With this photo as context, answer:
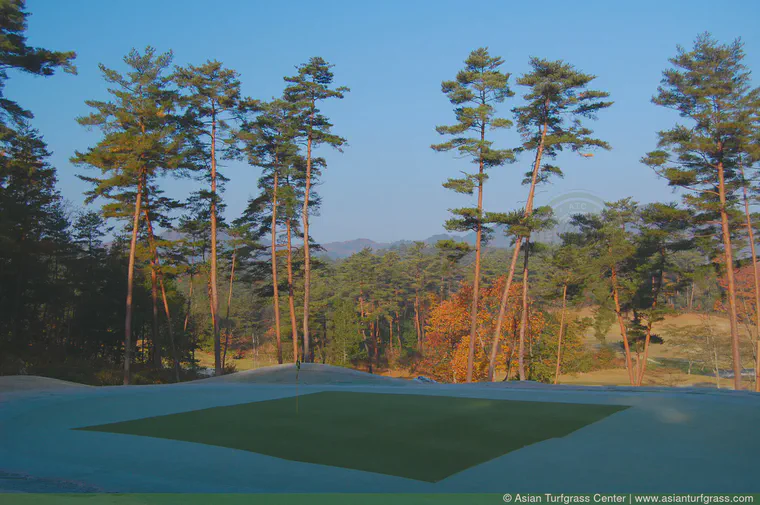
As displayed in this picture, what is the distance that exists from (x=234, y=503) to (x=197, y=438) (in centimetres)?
293

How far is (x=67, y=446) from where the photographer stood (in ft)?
20.2

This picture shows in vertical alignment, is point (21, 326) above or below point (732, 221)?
below

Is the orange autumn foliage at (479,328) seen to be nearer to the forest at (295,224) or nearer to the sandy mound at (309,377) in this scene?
the forest at (295,224)

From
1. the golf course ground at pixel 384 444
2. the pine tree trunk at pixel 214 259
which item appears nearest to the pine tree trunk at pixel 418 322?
the pine tree trunk at pixel 214 259

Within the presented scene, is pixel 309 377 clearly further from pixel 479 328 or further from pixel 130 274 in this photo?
pixel 479 328

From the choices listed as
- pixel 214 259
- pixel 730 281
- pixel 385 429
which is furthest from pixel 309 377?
pixel 730 281

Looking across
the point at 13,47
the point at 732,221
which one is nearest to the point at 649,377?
the point at 732,221

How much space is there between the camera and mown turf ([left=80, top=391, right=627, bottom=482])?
17.6ft

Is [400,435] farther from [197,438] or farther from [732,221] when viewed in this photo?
[732,221]

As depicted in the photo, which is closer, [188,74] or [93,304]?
[188,74]

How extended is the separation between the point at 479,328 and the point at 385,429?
24.0 meters

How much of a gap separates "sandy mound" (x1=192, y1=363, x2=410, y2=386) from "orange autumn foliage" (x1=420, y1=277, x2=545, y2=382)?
13591mm

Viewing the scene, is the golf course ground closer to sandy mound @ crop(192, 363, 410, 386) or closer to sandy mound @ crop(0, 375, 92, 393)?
sandy mound @ crop(0, 375, 92, 393)

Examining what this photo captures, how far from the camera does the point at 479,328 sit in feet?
99.2
